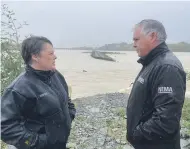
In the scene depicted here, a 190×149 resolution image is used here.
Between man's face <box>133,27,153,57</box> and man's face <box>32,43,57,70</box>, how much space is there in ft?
2.32

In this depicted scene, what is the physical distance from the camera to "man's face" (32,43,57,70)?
279 centimetres

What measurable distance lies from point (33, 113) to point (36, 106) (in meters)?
0.06

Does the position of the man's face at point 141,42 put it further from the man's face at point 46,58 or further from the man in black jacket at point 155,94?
the man's face at point 46,58

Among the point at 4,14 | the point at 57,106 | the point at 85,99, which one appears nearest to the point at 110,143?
the point at 85,99

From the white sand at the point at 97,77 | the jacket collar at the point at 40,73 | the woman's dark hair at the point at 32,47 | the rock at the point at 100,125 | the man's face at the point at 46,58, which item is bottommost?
the white sand at the point at 97,77

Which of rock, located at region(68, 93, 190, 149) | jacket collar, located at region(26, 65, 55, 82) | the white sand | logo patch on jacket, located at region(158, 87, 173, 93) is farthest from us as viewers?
the white sand

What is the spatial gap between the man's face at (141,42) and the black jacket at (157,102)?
0.05 m

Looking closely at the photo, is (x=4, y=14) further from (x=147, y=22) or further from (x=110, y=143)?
(x=147, y=22)

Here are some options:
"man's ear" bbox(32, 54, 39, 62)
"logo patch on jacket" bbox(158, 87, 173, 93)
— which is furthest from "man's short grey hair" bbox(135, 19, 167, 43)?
"man's ear" bbox(32, 54, 39, 62)

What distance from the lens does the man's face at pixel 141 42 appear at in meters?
2.82

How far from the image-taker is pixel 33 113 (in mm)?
2725

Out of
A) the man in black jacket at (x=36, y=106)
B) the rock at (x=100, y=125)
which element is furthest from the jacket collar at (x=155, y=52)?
the rock at (x=100, y=125)

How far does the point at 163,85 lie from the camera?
2658 millimetres

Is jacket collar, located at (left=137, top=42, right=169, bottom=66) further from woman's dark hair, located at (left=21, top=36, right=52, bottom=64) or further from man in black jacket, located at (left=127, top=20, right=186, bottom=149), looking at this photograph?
woman's dark hair, located at (left=21, top=36, right=52, bottom=64)
